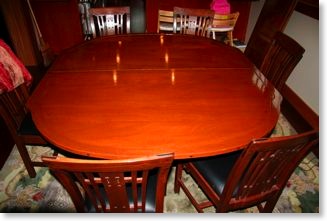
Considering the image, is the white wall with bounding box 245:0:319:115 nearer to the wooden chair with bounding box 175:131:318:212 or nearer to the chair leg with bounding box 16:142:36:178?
the wooden chair with bounding box 175:131:318:212

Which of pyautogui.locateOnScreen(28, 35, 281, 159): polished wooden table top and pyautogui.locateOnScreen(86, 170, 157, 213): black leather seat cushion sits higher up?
pyautogui.locateOnScreen(28, 35, 281, 159): polished wooden table top

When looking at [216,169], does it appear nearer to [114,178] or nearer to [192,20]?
[114,178]

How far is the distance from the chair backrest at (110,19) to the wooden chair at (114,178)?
1.78 m

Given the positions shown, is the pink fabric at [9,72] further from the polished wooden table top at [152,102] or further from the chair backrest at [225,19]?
the chair backrest at [225,19]

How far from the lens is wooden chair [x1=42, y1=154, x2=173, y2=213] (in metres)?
0.81

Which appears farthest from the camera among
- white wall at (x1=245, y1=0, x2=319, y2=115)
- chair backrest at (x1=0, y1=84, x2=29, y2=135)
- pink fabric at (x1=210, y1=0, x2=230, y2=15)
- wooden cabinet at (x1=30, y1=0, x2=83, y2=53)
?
wooden cabinet at (x1=30, y1=0, x2=83, y2=53)

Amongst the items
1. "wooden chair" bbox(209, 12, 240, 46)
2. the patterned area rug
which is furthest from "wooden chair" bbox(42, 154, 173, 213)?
"wooden chair" bbox(209, 12, 240, 46)

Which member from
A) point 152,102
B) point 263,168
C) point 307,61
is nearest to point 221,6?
point 307,61

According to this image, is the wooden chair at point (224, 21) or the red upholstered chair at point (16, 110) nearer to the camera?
the red upholstered chair at point (16, 110)

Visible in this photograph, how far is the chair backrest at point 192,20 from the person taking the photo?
2.44 m

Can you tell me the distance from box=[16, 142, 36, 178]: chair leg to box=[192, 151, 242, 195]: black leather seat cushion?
1188mm

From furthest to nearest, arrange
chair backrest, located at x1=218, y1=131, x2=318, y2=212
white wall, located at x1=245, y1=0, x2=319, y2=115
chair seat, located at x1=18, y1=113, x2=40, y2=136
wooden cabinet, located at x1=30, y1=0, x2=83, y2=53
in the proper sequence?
wooden cabinet, located at x1=30, y1=0, x2=83, y2=53 → white wall, located at x1=245, y1=0, x2=319, y2=115 → chair seat, located at x1=18, y1=113, x2=40, y2=136 → chair backrest, located at x1=218, y1=131, x2=318, y2=212

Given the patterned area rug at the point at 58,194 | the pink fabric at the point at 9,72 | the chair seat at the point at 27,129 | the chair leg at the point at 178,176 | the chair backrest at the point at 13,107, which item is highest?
the pink fabric at the point at 9,72

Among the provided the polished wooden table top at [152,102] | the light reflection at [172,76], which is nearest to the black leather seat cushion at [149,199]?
the polished wooden table top at [152,102]
